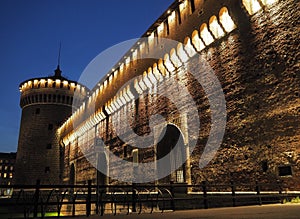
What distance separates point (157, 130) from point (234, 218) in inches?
347

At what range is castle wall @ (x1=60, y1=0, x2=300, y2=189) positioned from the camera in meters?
6.89

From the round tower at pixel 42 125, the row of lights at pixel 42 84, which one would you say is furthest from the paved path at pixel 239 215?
the row of lights at pixel 42 84

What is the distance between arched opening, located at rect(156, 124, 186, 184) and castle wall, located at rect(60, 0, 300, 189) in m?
0.99

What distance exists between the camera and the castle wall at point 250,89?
22.6 ft

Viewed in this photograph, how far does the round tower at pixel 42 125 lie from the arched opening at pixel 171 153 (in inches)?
716

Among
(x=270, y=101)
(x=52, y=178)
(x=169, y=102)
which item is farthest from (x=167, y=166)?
(x=52, y=178)

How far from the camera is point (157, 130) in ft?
39.9

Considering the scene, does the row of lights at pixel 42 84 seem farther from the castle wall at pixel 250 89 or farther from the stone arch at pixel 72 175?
the castle wall at pixel 250 89

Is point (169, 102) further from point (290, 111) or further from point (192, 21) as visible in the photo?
point (290, 111)

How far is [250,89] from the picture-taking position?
7902 mm

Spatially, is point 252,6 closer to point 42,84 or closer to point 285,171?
point 285,171

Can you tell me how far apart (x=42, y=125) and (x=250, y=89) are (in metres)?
24.2

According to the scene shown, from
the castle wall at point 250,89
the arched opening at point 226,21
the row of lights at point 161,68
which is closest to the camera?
the castle wall at point 250,89

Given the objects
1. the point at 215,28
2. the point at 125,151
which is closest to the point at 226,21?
the point at 215,28
